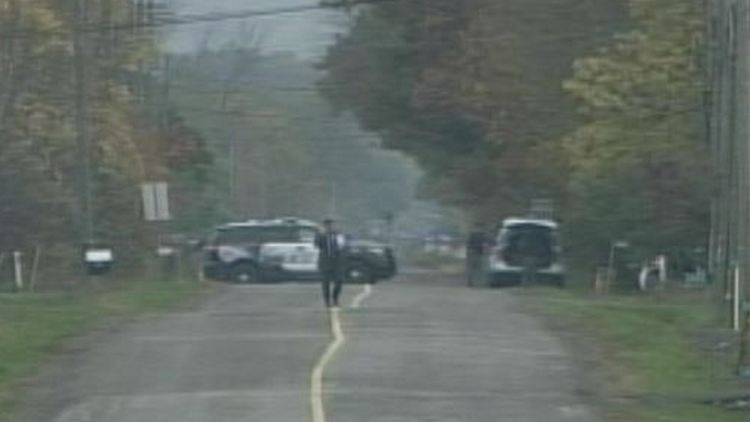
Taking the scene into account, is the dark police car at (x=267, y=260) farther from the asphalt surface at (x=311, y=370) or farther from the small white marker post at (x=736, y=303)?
the small white marker post at (x=736, y=303)

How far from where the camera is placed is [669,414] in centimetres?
2612

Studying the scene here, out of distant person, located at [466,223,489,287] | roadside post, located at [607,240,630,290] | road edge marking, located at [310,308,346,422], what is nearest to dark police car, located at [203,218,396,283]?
distant person, located at [466,223,489,287]

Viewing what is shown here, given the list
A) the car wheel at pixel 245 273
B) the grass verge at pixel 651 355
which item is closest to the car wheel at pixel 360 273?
the car wheel at pixel 245 273

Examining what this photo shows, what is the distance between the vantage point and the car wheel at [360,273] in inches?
2591

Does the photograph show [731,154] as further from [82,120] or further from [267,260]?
[267,260]

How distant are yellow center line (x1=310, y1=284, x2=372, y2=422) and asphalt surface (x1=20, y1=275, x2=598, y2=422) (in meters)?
0.08

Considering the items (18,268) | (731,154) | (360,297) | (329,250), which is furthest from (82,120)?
(18,268)

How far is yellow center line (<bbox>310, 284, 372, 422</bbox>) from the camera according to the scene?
25141 mm

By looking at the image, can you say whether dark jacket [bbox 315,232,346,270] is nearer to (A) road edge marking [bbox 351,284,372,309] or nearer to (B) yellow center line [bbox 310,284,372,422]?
(B) yellow center line [bbox 310,284,372,422]

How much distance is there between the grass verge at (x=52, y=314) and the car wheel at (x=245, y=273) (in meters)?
13.2

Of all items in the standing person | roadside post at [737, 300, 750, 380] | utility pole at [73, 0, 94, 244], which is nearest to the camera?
roadside post at [737, 300, 750, 380]

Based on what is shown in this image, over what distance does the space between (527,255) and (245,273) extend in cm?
1079

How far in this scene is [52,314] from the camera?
4009 cm

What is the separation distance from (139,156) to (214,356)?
109 feet
